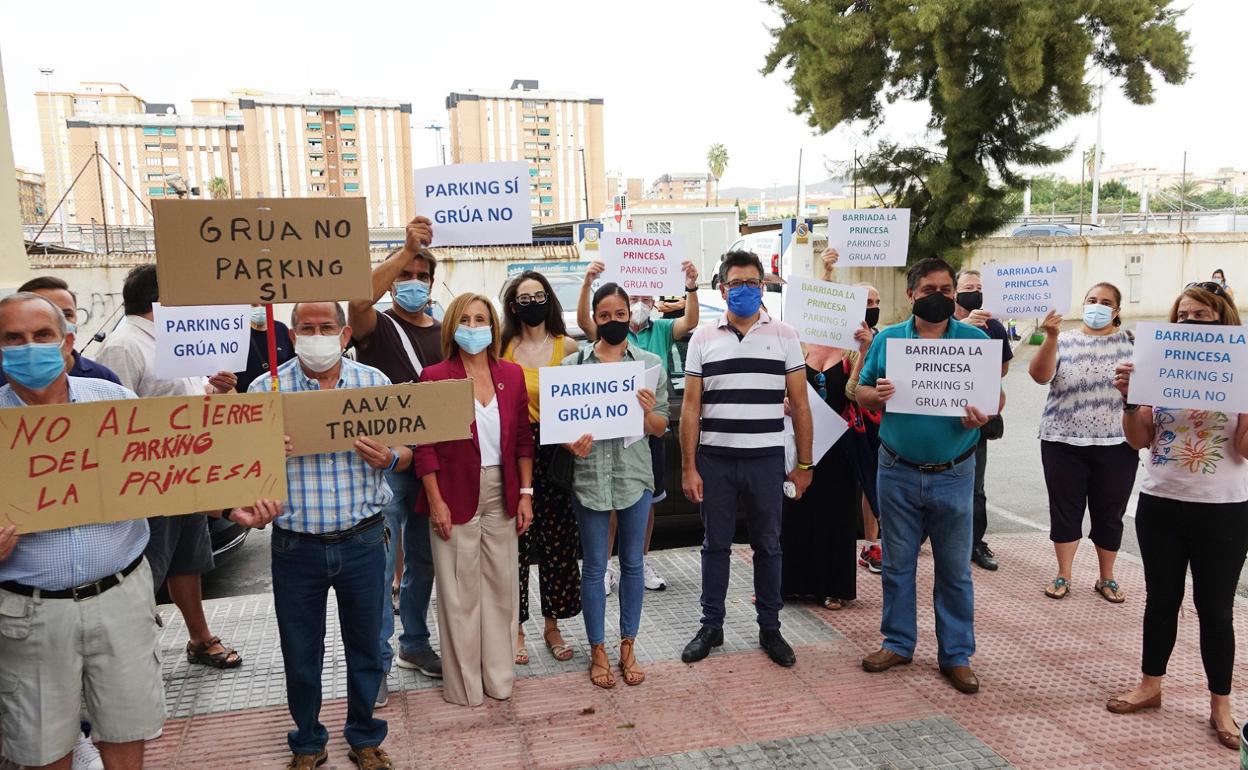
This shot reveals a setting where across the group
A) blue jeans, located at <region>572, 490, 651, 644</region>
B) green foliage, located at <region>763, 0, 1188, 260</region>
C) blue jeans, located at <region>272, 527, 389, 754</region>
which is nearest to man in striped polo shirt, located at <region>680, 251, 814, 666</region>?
blue jeans, located at <region>572, 490, 651, 644</region>

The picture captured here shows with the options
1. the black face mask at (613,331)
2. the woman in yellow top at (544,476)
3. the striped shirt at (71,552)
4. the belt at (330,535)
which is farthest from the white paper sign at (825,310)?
the striped shirt at (71,552)

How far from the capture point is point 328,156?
87375mm

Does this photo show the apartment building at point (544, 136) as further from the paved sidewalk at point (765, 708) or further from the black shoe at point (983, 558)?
the paved sidewalk at point (765, 708)

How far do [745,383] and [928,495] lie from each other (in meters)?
1.08

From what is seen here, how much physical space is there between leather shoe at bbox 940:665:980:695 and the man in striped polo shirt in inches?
31.4

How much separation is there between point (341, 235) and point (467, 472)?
1211 millimetres

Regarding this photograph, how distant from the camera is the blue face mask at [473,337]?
155 inches

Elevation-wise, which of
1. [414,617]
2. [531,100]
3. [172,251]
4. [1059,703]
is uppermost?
[531,100]

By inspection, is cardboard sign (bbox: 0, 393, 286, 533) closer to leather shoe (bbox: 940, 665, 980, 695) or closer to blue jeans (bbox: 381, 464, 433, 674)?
blue jeans (bbox: 381, 464, 433, 674)

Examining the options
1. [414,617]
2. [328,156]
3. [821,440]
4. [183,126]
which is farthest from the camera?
[183,126]

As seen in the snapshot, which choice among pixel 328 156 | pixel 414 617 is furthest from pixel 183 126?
pixel 414 617

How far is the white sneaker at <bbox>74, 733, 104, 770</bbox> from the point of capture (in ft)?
11.5

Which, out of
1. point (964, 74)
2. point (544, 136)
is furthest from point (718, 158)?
point (964, 74)

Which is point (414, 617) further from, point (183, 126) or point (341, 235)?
point (183, 126)
